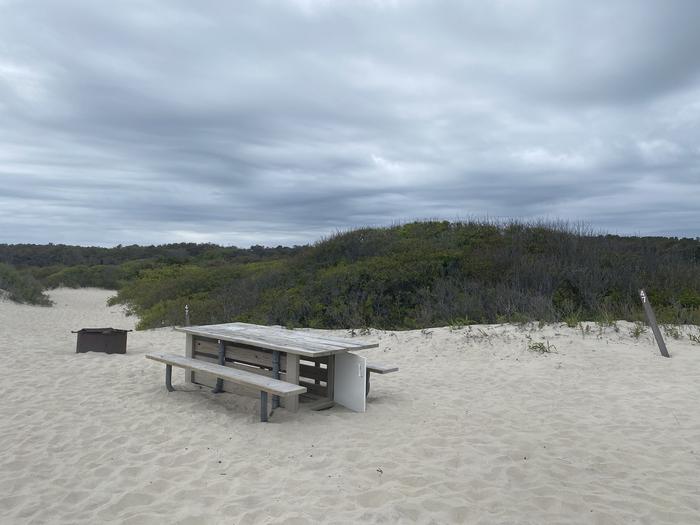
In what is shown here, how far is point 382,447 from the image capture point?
4707mm

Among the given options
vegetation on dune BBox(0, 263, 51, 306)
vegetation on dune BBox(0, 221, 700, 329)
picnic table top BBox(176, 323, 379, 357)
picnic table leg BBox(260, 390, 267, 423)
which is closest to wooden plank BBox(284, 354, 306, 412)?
picnic table top BBox(176, 323, 379, 357)

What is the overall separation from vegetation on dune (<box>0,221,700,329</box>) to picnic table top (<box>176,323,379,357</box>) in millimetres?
4520

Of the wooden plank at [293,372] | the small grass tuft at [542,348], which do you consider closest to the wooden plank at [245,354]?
the wooden plank at [293,372]

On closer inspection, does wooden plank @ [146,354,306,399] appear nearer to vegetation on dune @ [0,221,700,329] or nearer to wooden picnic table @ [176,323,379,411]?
wooden picnic table @ [176,323,379,411]

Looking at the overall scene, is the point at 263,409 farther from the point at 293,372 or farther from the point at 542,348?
the point at 542,348

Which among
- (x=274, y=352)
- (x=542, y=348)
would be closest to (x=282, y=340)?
(x=274, y=352)

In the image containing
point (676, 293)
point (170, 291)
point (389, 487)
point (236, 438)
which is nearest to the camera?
point (389, 487)

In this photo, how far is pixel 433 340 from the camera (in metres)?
9.50

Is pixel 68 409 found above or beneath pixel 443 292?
beneath

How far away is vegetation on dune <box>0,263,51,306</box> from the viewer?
19484mm

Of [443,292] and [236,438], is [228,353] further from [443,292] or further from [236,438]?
[443,292]

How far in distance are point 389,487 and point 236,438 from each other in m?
1.75

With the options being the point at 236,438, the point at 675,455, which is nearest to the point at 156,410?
the point at 236,438

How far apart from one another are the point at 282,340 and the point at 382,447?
1.86 m
